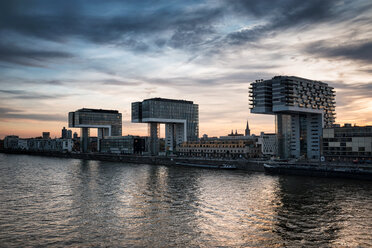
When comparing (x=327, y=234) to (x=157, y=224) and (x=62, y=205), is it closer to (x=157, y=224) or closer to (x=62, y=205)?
(x=157, y=224)

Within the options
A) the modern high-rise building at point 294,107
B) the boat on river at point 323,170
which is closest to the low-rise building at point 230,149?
the modern high-rise building at point 294,107

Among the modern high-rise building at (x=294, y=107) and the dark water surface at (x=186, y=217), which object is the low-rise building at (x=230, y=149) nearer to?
the modern high-rise building at (x=294, y=107)

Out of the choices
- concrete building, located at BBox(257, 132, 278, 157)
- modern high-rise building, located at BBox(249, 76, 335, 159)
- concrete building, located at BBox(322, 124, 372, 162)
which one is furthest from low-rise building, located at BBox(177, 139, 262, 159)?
concrete building, located at BBox(322, 124, 372, 162)

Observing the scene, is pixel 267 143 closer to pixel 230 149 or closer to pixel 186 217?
pixel 230 149

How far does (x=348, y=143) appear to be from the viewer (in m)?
114

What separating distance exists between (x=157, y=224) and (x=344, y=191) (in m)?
45.6

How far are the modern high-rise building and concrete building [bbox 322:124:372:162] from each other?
1963 centimetres

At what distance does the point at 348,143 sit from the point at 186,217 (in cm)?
8915

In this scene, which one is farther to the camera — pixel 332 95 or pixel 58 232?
pixel 332 95

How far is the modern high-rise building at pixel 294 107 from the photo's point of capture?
141125 mm

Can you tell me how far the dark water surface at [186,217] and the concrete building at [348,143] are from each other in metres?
44.4

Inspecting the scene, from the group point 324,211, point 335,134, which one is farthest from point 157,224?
point 335,134

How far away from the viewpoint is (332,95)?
160 metres

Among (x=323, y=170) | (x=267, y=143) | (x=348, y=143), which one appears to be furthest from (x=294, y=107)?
(x=267, y=143)
